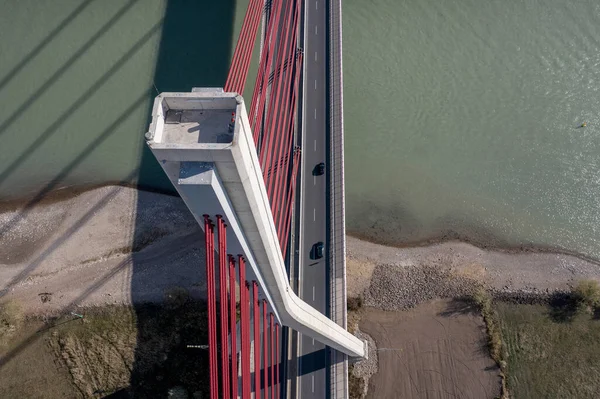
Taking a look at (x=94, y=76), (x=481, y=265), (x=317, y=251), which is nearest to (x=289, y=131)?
(x=317, y=251)

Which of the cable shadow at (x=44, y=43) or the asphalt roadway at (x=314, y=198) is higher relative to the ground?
the cable shadow at (x=44, y=43)

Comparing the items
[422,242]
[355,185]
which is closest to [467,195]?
[422,242]

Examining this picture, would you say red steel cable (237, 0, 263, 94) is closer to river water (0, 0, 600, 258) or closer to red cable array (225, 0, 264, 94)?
red cable array (225, 0, 264, 94)

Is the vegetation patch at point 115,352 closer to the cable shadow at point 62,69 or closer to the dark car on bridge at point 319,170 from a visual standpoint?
the dark car on bridge at point 319,170

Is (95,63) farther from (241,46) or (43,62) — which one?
(241,46)

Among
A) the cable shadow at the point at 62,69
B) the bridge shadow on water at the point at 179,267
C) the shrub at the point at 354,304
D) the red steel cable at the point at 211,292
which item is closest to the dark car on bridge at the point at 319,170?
the shrub at the point at 354,304

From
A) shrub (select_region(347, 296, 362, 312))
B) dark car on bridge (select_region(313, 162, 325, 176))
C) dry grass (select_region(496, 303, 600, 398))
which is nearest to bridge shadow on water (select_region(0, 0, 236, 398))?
dark car on bridge (select_region(313, 162, 325, 176))
